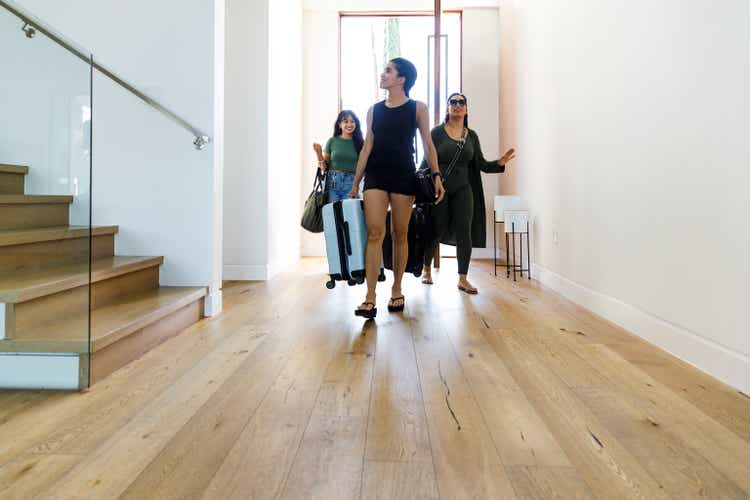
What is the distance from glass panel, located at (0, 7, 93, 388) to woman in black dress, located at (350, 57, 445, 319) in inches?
52.4

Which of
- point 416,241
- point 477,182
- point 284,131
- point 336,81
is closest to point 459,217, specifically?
point 477,182

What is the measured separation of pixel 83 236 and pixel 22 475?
0.84m

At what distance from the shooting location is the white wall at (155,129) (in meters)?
2.61

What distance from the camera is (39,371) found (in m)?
1.61

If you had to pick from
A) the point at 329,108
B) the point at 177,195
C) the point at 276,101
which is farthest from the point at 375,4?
the point at 177,195

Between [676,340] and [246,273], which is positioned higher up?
[246,273]

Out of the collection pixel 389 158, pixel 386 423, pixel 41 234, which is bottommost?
pixel 386 423

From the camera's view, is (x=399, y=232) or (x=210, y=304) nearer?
(x=210, y=304)

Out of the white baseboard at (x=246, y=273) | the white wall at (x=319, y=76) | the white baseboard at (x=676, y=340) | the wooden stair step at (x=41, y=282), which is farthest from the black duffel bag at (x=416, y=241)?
the white wall at (x=319, y=76)

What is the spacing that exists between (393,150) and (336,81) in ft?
13.6

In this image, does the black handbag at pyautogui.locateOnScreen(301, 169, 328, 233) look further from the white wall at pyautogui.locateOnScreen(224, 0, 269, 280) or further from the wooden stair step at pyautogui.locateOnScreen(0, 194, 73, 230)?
the wooden stair step at pyautogui.locateOnScreen(0, 194, 73, 230)

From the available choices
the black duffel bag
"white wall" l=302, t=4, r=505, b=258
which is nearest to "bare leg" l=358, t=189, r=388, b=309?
the black duffel bag

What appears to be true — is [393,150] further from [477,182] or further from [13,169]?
[13,169]

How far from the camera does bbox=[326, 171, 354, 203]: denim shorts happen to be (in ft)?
→ 13.1
